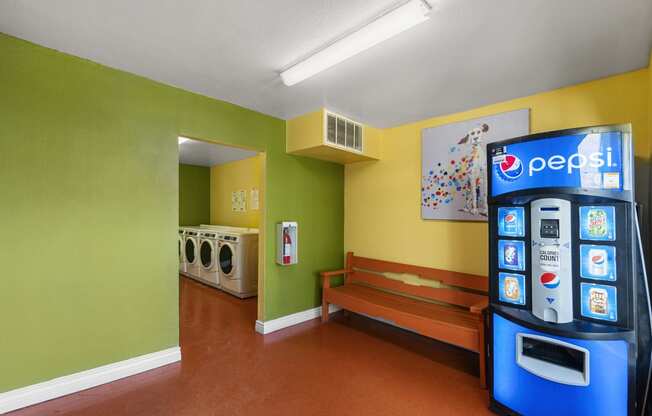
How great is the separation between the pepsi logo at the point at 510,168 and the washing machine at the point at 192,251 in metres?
5.15

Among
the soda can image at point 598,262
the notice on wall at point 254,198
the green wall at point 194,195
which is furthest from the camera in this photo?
the green wall at point 194,195

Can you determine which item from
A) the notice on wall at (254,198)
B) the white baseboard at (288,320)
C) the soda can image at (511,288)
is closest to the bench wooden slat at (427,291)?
the white baseboard at (288,320)

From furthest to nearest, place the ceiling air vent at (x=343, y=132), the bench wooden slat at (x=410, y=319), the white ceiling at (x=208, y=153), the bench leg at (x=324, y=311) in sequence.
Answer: the white ceiling at (x=208, y=153), the bench leg at (x=324, y=311), the ceiling air vent at (x=343, y=132), the bench wooden slat at (x=410, y=319)

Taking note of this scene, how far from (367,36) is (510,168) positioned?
1290 millimetres

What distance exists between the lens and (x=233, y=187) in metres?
6.50

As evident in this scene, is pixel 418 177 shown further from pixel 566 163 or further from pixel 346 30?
pixel 346 30

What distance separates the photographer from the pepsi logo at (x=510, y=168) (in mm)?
1946

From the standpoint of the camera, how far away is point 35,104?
209cm

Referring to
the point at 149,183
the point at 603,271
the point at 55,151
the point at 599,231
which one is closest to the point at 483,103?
the point at 599,231

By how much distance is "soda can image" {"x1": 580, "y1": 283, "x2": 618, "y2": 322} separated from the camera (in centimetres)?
166

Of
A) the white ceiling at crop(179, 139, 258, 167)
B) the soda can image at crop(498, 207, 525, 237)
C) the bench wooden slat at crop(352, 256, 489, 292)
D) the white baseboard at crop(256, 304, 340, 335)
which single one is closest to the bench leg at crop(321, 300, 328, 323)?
the white baseboard at crop(256, 304, 340, 335)

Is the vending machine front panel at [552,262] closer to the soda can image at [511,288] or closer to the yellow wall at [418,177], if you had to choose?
the soda can image at [511,288]

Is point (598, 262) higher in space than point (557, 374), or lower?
higher

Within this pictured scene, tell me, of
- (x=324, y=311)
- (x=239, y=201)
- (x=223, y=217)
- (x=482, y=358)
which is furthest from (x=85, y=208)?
(x=223, y=217)
